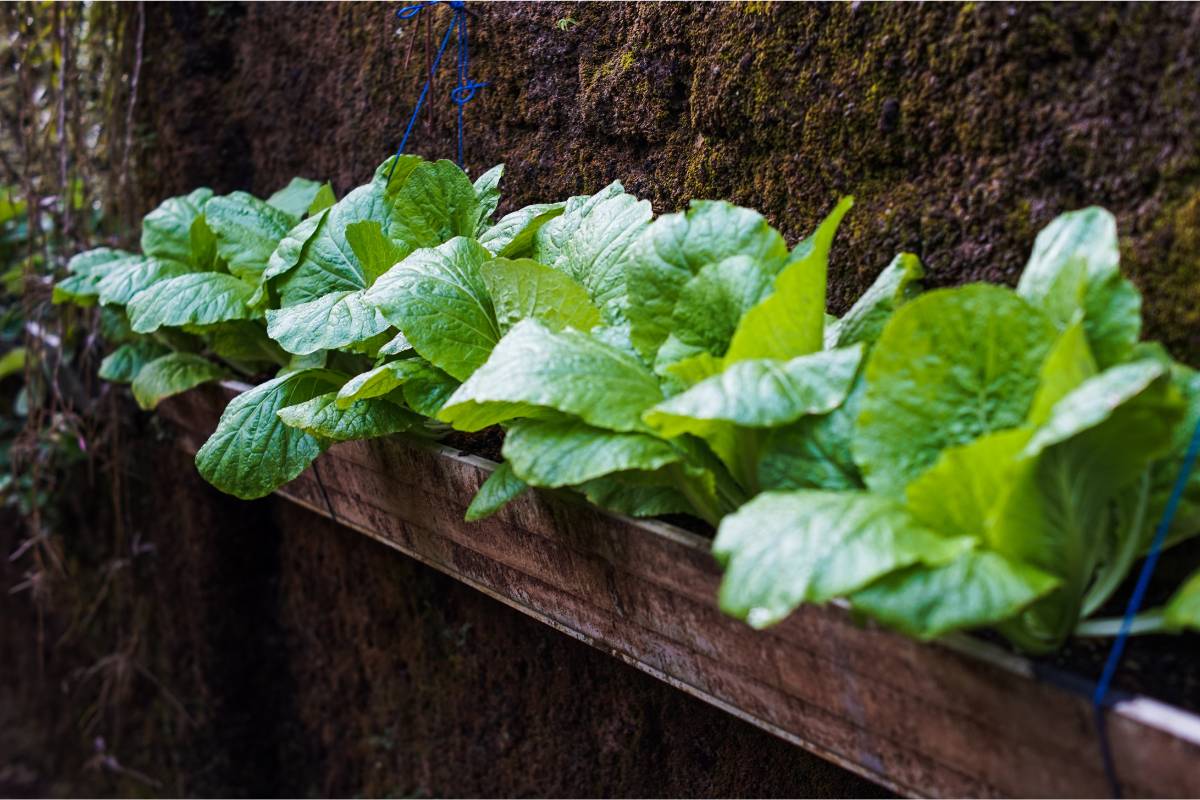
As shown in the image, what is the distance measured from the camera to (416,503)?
121 cm

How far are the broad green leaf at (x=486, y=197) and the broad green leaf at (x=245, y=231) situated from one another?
15.7 inches

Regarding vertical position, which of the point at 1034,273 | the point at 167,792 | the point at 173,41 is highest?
the point at 1034,273

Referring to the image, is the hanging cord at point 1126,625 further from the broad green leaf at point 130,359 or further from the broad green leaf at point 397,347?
the broad green leaf at point 130,359

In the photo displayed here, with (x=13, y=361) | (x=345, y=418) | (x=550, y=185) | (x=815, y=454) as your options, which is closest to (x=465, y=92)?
(x=550, y=185)

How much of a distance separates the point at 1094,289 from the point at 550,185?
88cm

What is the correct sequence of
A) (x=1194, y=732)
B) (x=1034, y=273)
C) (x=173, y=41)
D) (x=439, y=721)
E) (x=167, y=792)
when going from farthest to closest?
1. (x=167, y=792)
2. (x=173, y=41)
3. (x=439, y=721)
4. (x=1034, y=273)
5. (x=1194, y=732)

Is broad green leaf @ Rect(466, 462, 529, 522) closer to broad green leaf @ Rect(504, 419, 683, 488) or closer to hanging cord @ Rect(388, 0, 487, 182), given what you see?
broad green leaf @ Rect(504, 419, 683, 488)

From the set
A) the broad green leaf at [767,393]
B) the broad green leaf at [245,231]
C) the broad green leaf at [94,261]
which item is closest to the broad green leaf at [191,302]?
the broad green leaf at [245,231]

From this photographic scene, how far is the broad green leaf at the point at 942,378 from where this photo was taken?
0.65m

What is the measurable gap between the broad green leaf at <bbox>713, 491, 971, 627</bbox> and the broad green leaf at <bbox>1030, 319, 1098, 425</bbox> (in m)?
0.10

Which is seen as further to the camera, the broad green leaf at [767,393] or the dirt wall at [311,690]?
the dirt wall at [311,690]

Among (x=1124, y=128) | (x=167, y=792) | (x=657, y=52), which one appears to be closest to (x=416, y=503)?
(x=657, y=52)

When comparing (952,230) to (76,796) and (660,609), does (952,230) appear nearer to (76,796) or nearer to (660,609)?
(660,609)

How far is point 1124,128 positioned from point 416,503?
0.86 meters
